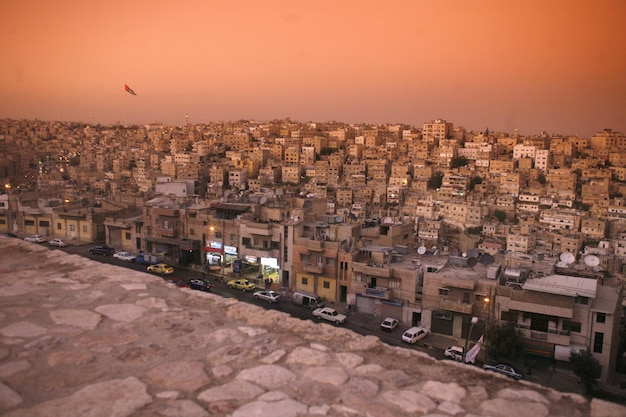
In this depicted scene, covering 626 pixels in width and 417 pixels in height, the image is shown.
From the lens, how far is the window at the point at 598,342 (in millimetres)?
11236

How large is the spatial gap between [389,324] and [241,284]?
5400 millimetres

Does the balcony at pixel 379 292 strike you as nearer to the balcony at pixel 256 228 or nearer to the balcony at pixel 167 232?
the balcony at pixel 256 228

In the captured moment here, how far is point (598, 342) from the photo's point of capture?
11297 mm

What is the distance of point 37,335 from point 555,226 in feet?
157

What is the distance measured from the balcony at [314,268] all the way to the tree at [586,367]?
722 centimetres

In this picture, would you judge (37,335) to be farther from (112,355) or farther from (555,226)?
(555,226)

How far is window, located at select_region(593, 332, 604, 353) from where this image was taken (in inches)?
442

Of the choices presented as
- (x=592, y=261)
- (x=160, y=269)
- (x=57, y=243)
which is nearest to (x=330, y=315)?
(x=592, y=261)

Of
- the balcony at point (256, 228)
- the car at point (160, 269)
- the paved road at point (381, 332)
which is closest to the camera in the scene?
the paved road at point (381, 332)

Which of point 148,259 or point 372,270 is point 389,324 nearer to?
point 372,270

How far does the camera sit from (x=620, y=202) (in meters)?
49.1

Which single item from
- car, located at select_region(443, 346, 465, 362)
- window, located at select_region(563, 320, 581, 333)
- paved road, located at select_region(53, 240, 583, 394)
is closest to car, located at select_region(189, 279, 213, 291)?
paved road, located at select_region(53, 240, 583, 394)

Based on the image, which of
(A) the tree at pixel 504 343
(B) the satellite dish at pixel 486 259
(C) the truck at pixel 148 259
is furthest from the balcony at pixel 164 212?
(A) the tree at pixel 504 343

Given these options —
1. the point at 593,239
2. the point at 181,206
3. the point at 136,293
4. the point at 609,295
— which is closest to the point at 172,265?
the point at 181,206
